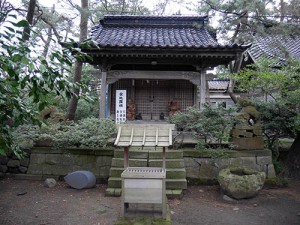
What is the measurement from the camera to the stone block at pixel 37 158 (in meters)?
6.74

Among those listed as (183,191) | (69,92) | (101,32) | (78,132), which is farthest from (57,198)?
(101,32)

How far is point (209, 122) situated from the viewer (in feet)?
21.1

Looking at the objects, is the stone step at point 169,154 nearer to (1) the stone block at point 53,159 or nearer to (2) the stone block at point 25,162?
(1) the stone block at point 53,159

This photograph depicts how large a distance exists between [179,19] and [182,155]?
7.55 metres

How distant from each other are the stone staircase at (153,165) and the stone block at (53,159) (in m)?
1.49

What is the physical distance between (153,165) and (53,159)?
2559 millimetres

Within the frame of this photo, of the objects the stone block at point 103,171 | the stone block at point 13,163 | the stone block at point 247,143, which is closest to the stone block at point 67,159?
the stone block at point 103,171

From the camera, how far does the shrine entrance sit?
11.1 metres

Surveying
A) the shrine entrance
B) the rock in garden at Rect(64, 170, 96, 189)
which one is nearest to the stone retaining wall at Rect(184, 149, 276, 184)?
the rock in garden at Rect(64, 170, 96, 189)

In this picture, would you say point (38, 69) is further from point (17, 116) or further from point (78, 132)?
point (78, 132)

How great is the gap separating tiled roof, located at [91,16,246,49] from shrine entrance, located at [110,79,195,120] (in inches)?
69.5

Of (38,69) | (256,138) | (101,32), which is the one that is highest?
(101,32)

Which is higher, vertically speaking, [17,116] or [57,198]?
[17,116]

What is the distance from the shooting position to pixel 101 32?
36.2 ft
